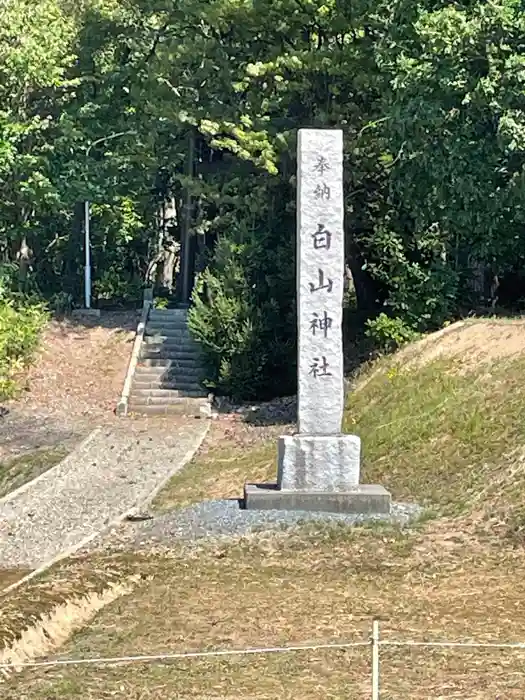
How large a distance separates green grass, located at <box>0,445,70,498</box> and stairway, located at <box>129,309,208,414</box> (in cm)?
444

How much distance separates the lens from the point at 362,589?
859 centimetres

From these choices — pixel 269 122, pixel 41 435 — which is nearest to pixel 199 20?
pixel 269 122

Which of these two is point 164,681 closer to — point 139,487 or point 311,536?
point 311,536

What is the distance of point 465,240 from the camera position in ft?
67.1

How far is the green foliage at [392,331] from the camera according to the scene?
66.5ft

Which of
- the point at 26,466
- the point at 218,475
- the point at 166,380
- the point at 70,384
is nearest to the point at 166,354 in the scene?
the point at 166,380

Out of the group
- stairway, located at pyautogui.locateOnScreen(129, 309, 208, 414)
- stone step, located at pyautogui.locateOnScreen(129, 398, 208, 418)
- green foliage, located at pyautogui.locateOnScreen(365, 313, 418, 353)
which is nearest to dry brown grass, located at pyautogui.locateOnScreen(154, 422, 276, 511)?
stone step, located at pyautogui.locateOnScreen(129, 398, 208, 418)

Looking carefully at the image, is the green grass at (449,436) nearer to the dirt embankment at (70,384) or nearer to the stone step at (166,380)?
the dirt embankment at (70,384)

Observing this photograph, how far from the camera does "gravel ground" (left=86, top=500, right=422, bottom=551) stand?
35.3 feet

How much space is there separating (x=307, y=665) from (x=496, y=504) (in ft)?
16.5

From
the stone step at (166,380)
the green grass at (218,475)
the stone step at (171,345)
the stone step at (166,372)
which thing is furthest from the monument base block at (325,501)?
the stone step at (171,345)

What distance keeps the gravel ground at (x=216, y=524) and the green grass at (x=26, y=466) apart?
4.18 meters

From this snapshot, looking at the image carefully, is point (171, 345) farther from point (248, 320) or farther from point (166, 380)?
point (248, 320)

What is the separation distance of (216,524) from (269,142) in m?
12.6
